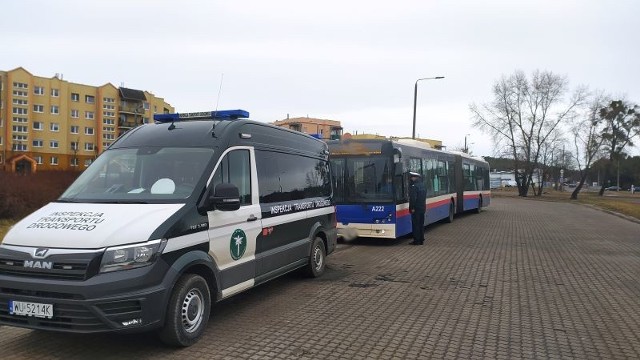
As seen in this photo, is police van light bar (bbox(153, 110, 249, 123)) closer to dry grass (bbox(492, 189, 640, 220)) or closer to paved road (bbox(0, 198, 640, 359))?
paved road (bbox(0, 198, 640, 359))

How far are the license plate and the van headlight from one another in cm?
57

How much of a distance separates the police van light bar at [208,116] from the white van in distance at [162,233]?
0.01 meters

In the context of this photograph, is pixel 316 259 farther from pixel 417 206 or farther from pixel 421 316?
pixel 417 206

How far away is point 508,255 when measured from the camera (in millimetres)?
11398

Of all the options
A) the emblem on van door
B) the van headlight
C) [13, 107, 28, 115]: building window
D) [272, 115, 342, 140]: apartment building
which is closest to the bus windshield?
[272, 115, 342, 140]: apartment building

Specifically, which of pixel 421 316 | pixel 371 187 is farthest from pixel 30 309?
pixel 371 187

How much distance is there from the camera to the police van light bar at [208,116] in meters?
6.27

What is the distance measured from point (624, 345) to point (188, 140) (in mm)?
5198

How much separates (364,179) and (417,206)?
1.53 m

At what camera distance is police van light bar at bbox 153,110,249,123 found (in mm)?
6266

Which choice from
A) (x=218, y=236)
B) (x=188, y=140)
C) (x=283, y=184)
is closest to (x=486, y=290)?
(x=283, y=184)

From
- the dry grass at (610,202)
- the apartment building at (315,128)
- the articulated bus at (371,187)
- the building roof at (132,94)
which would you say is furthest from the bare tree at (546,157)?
the building roof at (132,94)

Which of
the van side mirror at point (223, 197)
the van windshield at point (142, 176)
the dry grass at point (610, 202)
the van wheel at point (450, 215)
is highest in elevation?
the van windshield at point (142, 176)

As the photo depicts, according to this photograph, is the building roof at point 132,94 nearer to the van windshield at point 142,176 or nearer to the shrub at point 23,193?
the shrub at point 23,193
